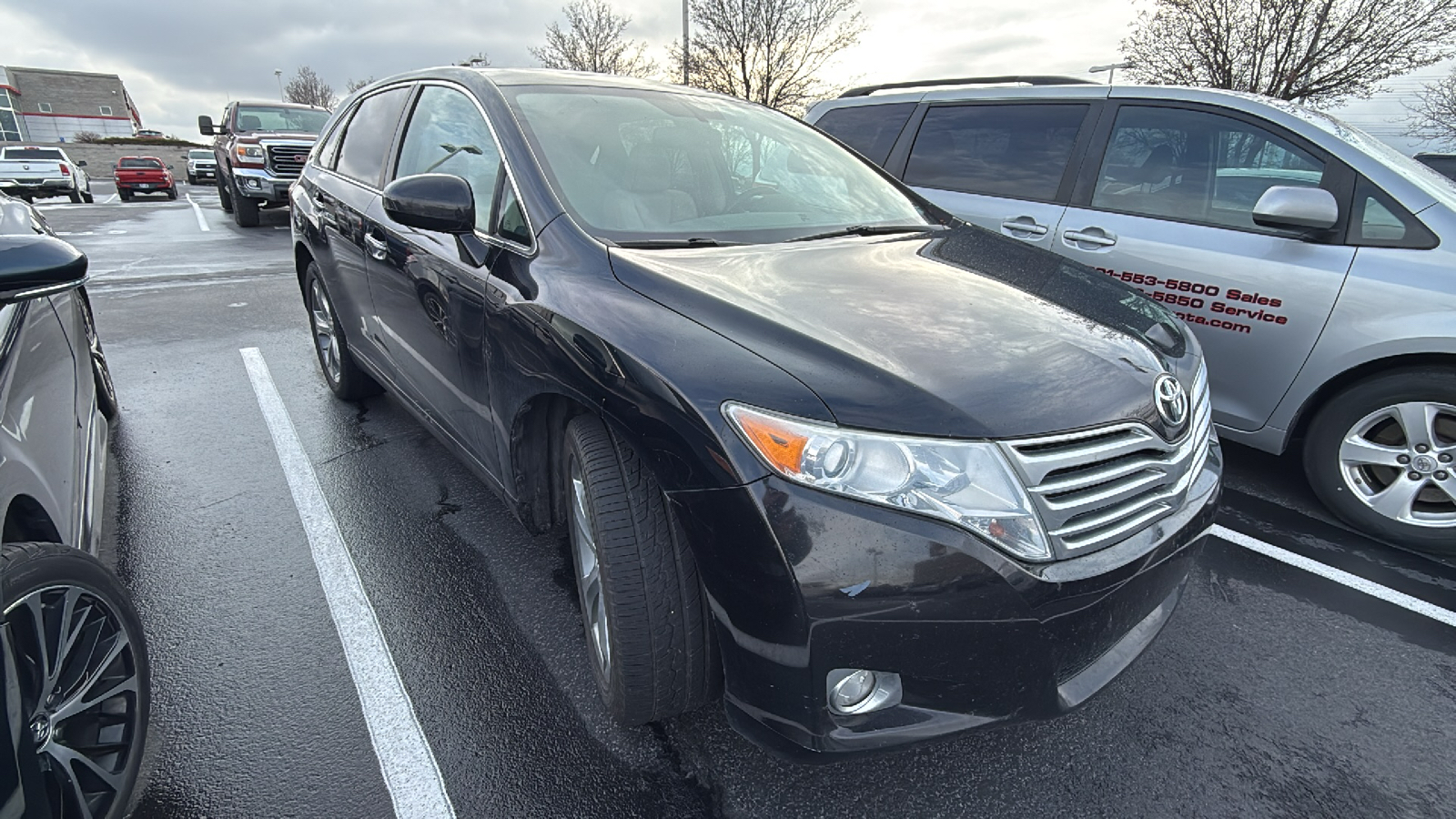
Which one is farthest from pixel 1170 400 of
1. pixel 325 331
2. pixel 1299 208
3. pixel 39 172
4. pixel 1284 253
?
pixel 39 172

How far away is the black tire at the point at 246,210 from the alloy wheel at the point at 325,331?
10733mm

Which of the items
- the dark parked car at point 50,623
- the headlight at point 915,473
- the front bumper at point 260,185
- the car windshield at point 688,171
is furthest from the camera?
the front bumper at point 260,185

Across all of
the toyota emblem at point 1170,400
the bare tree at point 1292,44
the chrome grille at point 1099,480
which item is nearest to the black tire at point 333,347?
the chrome grille at point 1099,480

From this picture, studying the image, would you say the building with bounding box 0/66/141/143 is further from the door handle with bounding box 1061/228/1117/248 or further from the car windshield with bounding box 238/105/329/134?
the door handle with bounding box 1061/228/1117/248

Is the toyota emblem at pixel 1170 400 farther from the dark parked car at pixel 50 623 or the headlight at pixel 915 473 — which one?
the dark parked car at pixel 50 623

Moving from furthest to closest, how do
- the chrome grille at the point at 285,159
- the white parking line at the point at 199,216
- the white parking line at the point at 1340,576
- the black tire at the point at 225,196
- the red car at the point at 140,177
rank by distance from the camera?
1. the red car at the point at 140,177
2. the black tire at the point at 225,196
3. the white parking line at the point at 199,216
4. the chrome grille at the point at 285,159
5. the white parking line at the point at 1340,576

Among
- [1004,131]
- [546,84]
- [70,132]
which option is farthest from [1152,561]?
[70,132]

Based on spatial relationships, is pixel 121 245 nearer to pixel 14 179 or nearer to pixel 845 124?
pixel 845 124

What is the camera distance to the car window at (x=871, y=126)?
4.87 m

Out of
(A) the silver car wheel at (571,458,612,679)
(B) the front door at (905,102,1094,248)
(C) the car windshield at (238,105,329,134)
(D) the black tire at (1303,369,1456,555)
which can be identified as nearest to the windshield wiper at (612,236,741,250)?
(A) the silver car wheel at (571,458,612,679)

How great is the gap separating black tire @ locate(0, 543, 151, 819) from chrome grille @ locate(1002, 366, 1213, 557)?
1935 millimetres

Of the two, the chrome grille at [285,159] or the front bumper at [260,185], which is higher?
the chrome grille at [285,159]

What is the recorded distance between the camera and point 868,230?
2615mm

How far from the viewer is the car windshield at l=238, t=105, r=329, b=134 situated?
13.3m
